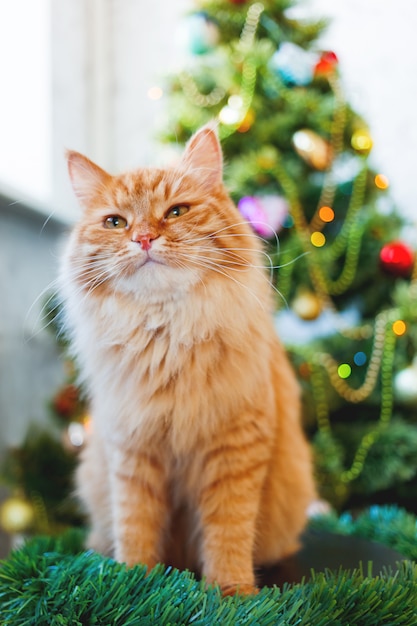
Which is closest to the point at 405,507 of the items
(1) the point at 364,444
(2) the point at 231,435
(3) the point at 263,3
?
(1) the point at 364,444

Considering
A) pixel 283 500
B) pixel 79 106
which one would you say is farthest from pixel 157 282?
Answer: pixel 79 106

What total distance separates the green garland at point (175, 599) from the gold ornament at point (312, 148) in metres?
1.20

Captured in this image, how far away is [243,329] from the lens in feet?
3.18

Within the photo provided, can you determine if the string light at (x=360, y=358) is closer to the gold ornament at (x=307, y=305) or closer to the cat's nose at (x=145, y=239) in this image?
the gold ornament at (x=307, y=305)

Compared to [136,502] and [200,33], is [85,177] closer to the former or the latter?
[136,502]

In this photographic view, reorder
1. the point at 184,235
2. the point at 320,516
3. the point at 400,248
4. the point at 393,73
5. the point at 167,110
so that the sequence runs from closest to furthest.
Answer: the point at 184,235 < the point at 320,516 < the point at 400,248 < the point at 167,110 < the point at 393,73

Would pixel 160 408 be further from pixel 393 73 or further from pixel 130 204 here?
pixel 393 73

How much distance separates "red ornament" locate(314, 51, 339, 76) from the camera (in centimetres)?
173

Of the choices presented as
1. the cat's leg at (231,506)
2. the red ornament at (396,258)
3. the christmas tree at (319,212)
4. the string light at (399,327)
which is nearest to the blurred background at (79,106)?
the christmas tree at (319,212)

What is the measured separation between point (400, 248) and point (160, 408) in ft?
3.46

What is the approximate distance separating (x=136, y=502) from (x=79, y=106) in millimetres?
2014

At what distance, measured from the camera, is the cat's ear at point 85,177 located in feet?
3.25

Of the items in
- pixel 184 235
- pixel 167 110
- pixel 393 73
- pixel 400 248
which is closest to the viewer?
pixel 184 235

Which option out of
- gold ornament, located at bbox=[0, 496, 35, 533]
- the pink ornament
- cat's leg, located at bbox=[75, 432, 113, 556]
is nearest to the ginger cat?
cat's leg, located at bbox=[75, 432, 113, 556]
